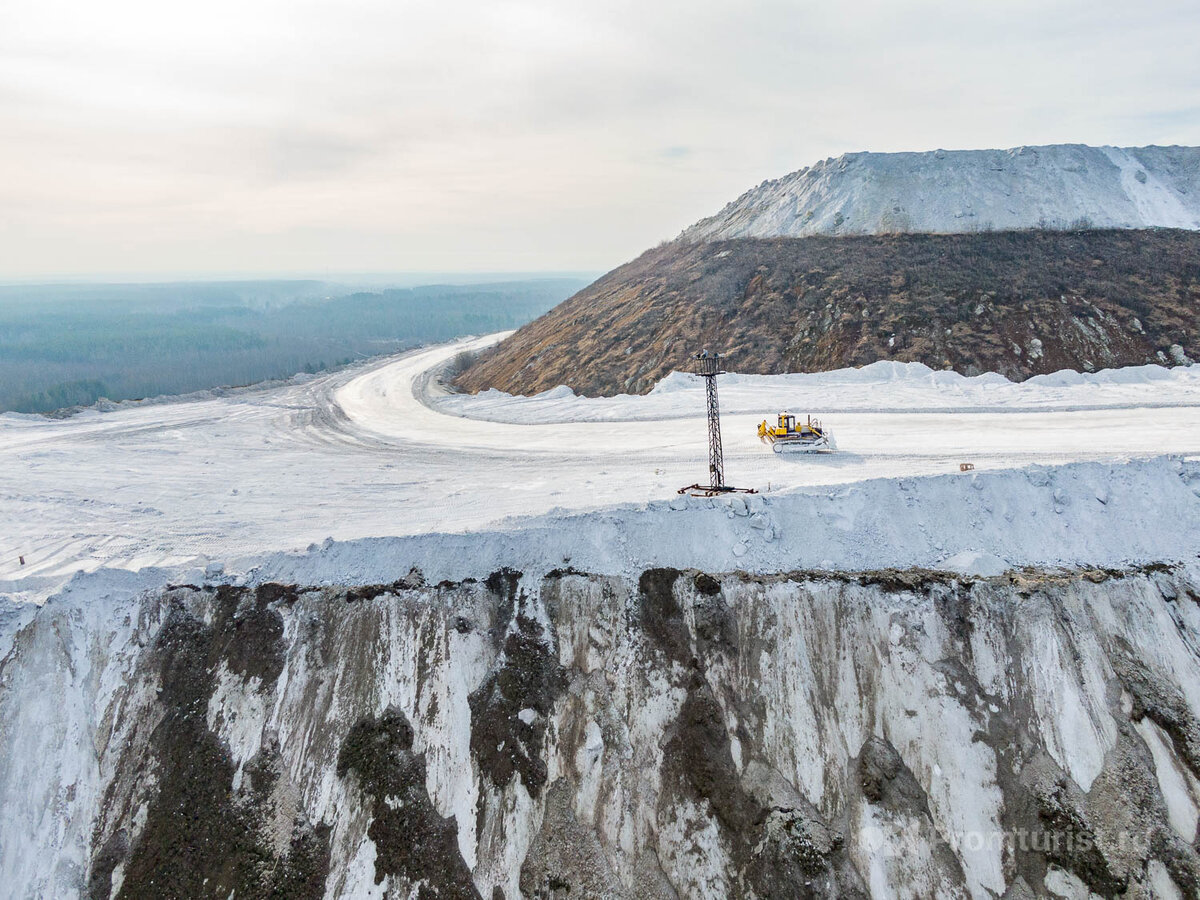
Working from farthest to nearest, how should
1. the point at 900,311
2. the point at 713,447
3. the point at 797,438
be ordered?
the point at 900,311
the point at 797,438
the point at 713,447

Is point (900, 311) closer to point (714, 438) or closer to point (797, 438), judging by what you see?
point (797, 438)

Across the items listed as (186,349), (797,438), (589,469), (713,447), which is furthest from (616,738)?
(186,349)

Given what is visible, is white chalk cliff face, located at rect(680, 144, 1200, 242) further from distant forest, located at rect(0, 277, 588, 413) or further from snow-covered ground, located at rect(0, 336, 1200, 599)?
distant forest, located at rect(0, 277, 588, 413)

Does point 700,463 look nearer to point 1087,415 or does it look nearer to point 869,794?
point 869,794

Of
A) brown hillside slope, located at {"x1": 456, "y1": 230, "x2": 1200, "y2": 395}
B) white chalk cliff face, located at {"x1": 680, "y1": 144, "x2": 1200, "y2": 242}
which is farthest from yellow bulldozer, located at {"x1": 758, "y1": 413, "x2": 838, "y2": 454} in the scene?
white chalk cliff face, located at {"x1": 680, "y1": 144, "x2": 1200, "y2": 242}

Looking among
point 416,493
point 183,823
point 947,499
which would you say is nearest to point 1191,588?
point 947,499

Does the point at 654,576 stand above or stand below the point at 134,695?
above
